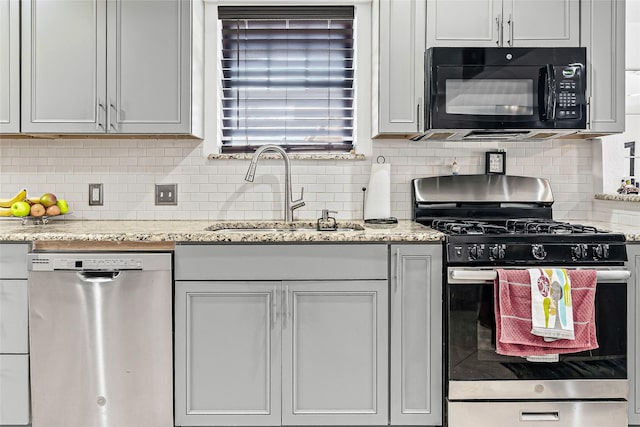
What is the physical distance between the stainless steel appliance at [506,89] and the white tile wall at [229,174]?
16.8 inches

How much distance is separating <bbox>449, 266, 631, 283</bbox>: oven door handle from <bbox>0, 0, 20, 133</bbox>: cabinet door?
2154 millimetres

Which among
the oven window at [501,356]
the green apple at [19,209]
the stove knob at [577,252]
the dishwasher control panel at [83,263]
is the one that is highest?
the green apple at [19,209]

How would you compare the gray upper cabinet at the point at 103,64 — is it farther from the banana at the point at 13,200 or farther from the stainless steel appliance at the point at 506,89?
the stainless steel appliance at the point at 506,89

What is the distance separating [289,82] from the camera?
2.75 meters

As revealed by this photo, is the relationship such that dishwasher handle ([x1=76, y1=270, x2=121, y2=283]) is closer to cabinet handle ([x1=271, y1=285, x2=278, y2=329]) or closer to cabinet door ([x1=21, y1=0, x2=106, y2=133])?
cabinet handle ([x1=271, y1=285, x2=278, y2=329])

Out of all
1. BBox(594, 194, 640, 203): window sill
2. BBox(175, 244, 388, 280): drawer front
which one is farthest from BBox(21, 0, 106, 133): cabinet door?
BBox(594, 194, 640, 203): window sill

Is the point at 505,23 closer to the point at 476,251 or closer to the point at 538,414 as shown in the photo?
the point at 476,251

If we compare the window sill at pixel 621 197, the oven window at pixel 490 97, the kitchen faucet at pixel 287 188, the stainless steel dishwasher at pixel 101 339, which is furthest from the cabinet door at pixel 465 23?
the stainless steel dishwasher at pixel 101 339

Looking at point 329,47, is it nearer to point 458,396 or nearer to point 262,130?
point 262,130

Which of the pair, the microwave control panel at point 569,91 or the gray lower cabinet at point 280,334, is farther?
the microwave control panel at point 569,91

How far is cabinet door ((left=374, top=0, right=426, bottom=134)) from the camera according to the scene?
2328 mm

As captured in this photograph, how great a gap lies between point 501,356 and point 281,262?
0.97 meters

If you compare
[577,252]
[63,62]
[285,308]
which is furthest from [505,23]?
[63,62]

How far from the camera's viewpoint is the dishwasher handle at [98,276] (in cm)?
195
